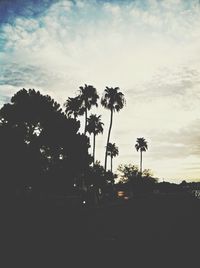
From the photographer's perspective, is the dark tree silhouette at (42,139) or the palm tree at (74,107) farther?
the palm tree at (74,107)

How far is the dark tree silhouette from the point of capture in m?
34.7

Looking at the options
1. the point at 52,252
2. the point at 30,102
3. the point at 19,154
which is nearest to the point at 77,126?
the point at 30,102

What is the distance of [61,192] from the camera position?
4672 centimetres

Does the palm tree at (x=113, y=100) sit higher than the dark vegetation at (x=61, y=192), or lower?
higher

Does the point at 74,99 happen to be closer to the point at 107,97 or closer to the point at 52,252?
the point at 107,97

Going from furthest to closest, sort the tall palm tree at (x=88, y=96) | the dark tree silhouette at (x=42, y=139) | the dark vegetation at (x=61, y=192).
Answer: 1. the tall palm tree at (x=88, y=96)
2. the dark tree silhouette at (x=42, y=139)
3. the dark vegetation at (x=61, y=192)

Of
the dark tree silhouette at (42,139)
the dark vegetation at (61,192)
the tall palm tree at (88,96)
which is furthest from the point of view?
the tall palm tree at (88,96)

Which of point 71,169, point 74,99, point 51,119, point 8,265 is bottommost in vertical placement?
point 8,265

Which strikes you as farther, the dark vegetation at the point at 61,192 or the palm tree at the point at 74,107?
the palm tree at the point at 74,107

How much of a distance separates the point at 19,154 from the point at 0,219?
18.1m

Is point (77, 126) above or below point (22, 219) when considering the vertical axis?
above

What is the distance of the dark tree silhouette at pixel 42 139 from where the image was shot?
3469cm

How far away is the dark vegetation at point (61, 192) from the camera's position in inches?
558

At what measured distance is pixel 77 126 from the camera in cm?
4788
